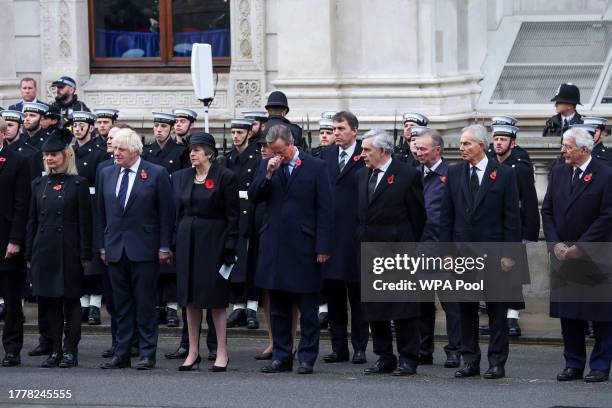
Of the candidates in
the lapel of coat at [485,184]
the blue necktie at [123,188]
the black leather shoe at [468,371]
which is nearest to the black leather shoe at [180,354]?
the blue necktie at [123,188]

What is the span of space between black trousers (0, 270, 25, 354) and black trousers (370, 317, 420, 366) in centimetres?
315

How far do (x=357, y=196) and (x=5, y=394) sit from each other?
353 centimetres

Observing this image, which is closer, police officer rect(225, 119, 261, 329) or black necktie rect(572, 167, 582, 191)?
black necktie rect(572, 167, 582, 191)

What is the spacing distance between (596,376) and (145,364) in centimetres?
374

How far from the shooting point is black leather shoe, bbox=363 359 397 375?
14086 mm

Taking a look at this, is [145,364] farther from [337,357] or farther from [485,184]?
[485,184]

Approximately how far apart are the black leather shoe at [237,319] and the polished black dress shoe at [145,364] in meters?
2.25

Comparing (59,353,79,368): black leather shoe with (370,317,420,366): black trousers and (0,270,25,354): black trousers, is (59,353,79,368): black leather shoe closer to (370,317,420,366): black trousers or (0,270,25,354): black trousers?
(0,270,25,354): black trousers

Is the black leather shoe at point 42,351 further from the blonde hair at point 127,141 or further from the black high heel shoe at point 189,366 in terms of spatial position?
the blonde hair at point 127,141

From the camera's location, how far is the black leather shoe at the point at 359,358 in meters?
14.7

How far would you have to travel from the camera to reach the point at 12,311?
14.9m

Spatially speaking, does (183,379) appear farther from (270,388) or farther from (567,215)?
(567,215)

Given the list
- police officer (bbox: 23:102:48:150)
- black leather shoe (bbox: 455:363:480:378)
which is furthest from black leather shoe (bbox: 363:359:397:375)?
police officer (bbox: 23:102:48:150)

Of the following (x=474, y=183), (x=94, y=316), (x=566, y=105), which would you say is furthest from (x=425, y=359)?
(x=94, y=316)
